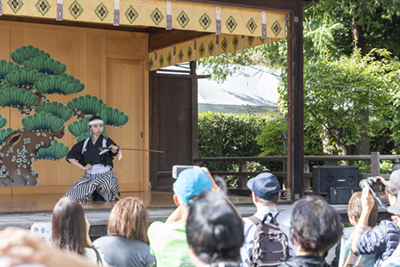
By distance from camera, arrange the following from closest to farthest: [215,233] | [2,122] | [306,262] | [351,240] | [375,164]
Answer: [215,233] → [306,262] → [351,240] → [375,164] → [2,122]

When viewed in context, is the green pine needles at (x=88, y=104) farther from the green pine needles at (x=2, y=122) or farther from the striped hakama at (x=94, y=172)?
the striped hakama at (x=94, y=172)

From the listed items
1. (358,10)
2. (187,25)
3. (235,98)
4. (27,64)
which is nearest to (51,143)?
(27,64)

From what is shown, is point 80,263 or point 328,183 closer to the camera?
point 80,263

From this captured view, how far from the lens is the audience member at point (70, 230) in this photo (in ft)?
6.77

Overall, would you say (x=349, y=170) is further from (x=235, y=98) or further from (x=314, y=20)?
(x=235, y=98)

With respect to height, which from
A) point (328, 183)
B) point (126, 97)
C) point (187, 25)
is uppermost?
point (187, 25)

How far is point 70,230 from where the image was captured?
81.6 inches

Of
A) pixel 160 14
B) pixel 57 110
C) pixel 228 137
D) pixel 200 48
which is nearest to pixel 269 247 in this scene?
pixel 160 14

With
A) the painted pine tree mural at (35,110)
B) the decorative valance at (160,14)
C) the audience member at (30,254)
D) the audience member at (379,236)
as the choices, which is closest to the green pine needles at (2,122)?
the painted pine tree mural at (35,110)

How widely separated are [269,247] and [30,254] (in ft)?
6.24

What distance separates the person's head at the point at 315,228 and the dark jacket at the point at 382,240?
32.0 inches

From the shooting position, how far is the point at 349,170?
6148 millimetres

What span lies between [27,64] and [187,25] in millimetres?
3128

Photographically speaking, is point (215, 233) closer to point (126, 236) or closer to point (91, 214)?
point (126, 236)
